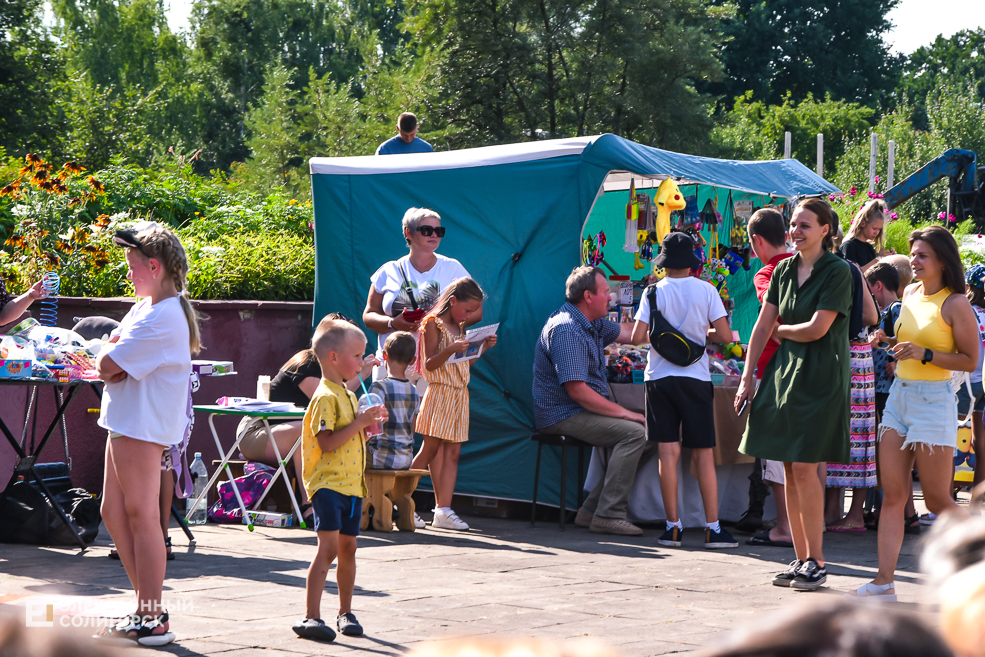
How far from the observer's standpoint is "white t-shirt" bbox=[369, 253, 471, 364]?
7.87 meters

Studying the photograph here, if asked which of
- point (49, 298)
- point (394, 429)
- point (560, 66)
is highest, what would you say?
point (560, 66)

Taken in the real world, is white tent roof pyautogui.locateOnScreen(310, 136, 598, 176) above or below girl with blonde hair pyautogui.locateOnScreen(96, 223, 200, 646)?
above

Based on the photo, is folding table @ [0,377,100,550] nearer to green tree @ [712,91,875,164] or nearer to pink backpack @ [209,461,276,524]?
pink backpack @ [209,461,276,524]

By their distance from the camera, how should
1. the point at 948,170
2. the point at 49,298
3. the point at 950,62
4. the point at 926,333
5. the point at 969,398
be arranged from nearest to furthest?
the point at 926,333
the point at 49,298
the point at 969,398
the point at 948,170
the point at 950,62

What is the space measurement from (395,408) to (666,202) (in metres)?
2.48

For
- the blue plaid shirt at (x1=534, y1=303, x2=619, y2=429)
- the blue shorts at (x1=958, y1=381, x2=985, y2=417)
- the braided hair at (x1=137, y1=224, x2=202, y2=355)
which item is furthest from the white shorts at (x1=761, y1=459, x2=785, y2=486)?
the braided hair at (x1=137, y1=224, x2=202, y2=355)

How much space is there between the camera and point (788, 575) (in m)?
5.69

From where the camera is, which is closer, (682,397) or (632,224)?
(682,397)

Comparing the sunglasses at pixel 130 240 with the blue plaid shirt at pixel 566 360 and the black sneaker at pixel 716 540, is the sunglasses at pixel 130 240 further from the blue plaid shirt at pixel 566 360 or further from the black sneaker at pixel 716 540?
the black sneaker at pixel 716 540

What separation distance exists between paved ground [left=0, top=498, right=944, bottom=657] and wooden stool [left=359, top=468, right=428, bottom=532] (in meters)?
0.13

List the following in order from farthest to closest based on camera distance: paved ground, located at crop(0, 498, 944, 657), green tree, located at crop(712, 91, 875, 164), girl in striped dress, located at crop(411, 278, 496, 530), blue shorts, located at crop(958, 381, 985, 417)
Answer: green tree, located at crop(712, 91, 875, 164)
blue shorts, located at crop(958, 381, 985, 417)
girl in striped dress, located at crop(411, 278, 496, 530)
paved ground, located at crop(0, 498, 944, 657)

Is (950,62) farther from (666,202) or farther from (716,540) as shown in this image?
(716,540)

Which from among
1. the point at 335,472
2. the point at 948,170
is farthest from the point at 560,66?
the point at 335,472

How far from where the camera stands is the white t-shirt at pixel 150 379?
4355mm
